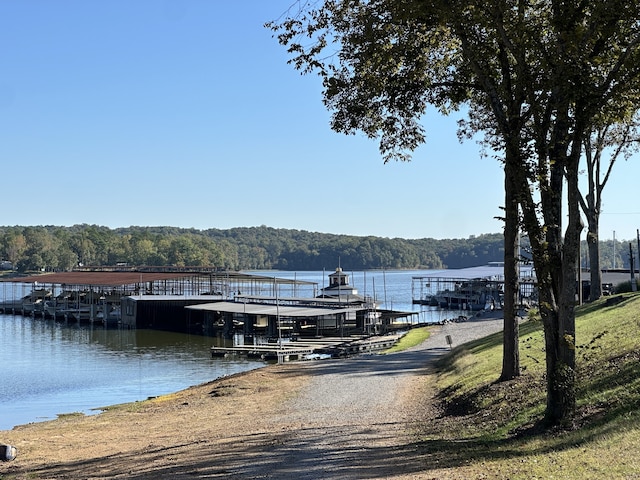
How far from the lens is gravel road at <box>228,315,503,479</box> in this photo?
41.2 ft

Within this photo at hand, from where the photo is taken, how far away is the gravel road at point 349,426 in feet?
41.2

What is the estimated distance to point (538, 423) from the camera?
1336cm

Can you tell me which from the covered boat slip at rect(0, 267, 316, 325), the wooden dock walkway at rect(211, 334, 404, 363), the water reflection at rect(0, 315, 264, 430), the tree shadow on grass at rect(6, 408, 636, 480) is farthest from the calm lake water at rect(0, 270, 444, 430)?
the tree shadow on grass at rect(6, 408, 636, 480)

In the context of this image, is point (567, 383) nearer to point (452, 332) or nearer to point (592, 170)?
point (592, 170)

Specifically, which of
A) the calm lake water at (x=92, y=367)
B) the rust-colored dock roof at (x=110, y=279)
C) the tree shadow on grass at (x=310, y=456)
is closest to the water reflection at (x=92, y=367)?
the calm lake water at (x=92, y=367)

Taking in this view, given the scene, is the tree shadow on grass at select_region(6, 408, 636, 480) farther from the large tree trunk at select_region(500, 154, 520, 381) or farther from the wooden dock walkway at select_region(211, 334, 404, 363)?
the wooden dock walkway at select_region(211, 334, 404, 363)

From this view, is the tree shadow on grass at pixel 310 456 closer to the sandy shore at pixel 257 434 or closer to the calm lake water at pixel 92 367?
the sandy shore at pixel 257 434

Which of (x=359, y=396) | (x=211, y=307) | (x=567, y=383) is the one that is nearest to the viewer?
(x=567, y=383)

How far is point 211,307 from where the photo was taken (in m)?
73.4

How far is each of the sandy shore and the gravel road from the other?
0.10 feet

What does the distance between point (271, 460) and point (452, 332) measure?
38214 mm

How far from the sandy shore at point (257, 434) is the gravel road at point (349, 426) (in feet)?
0.10

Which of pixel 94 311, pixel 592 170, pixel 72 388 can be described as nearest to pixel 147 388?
pixel 72 388

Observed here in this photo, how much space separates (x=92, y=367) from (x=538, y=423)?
130 ft
